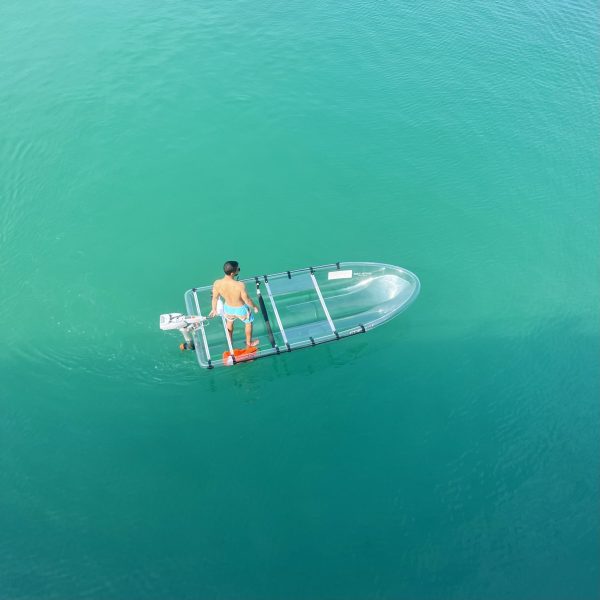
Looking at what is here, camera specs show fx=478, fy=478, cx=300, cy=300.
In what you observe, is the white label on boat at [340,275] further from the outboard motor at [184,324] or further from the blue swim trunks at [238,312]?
the outboard motor at [184,324]

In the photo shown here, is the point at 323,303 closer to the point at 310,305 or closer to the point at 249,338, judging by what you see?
the point at 310,305

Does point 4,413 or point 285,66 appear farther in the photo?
point 285,66

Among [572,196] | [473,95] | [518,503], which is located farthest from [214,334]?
[473,95]

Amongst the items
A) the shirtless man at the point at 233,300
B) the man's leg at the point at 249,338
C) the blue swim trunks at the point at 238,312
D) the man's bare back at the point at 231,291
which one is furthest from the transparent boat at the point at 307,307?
the man's bare back at the point at 231,291

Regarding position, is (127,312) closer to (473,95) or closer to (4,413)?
(4,413)

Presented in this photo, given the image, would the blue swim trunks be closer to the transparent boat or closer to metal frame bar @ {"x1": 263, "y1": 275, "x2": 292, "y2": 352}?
the transparent boat

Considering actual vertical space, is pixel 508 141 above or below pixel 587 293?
above

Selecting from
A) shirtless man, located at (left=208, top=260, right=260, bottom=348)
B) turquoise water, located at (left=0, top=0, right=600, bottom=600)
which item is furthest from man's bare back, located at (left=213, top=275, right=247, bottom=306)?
turquoise water, located at (left=0, top=0, right=600, bottom=600)
